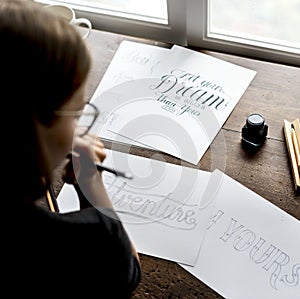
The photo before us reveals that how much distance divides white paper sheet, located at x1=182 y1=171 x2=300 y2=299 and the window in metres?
0.30

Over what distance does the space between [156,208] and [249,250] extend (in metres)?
0.14

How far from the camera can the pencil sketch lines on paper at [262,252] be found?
84 cm

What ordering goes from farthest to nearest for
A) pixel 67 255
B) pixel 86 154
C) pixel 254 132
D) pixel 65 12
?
pixel 65 12
pixel 254 132
pixel 86 154
pixel 67 255

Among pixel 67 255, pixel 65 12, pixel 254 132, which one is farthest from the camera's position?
pixel 65 12

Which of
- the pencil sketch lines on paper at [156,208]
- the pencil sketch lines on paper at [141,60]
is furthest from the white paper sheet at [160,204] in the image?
the pencil sketch lines on paper at [141,60]

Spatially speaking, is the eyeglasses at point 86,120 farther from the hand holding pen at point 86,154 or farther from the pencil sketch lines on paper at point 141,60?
the pencil sketch lines on paper at point 141,60

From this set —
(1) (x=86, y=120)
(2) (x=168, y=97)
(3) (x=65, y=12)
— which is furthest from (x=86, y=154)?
(3) (x=65, y=12)

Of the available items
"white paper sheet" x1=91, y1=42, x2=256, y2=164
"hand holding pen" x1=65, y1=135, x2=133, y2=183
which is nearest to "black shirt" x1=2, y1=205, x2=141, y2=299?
"hand holding pen" x1=65, y1=135, x2=133, y2=183

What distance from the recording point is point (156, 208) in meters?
0.90

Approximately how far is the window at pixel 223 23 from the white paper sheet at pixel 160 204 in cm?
29

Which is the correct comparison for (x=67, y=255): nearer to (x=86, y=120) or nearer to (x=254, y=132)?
(x=86, y=120)

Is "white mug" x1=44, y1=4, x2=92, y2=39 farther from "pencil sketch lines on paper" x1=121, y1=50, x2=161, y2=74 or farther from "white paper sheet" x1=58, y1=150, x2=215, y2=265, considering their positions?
"white paper sheet" x1=58, y1=150, x2=215, y2=265

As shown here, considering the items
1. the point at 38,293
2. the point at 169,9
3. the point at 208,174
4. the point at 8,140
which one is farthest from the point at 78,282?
the point at 169,9

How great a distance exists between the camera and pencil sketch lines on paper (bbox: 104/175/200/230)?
0.89 m
